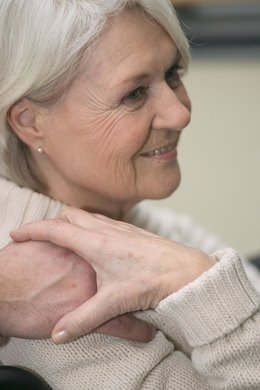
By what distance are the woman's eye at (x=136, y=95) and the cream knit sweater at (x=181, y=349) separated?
13.5 inches

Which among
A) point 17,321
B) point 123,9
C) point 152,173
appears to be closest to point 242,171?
point 152,173

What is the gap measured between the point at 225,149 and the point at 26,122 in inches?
62.9

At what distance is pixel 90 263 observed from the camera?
1.26m

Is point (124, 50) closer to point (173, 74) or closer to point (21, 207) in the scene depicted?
point (173, 74)

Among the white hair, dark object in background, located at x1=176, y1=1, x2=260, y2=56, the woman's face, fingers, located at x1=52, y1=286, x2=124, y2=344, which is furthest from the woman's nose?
dark object in background, located at x1=176, y1=1, x2=260, y2=56

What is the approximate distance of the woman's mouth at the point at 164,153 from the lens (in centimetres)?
150

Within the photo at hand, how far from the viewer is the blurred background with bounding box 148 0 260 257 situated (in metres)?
2.90

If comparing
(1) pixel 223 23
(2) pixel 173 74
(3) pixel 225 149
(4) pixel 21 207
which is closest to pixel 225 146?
(3) pixel 225 149

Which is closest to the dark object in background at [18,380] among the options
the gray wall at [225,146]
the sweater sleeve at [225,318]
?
the sweater sleeve at [225,318]

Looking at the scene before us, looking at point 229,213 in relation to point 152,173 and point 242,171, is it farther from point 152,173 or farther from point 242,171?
point 152,173

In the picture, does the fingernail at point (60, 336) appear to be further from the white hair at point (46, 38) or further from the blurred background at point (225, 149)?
the blurred background at point (225, 149)

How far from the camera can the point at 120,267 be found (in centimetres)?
120

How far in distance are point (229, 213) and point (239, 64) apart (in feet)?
2.12

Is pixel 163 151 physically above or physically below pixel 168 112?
below
